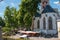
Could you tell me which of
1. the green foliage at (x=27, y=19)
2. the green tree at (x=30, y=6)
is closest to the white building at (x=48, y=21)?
the green foliage at (x=27, y=19)

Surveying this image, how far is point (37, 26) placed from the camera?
45.4 m

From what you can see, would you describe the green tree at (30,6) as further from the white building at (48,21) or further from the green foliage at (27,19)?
the white building at (48,21)

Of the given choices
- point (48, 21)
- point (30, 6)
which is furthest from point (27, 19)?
point (48, 21)

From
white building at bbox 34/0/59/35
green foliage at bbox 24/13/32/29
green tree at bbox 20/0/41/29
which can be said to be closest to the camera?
green tree at bbox 20/0/41/29

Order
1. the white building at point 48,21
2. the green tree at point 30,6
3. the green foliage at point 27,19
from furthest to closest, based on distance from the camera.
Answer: the green foliage at point 27,19 < the white building at point 48,21 < the green tree at point 30,6

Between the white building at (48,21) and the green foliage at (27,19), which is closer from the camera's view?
the white building at (48,21)

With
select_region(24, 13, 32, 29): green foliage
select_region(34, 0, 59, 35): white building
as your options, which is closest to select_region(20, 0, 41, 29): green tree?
select_region(24, 13, 32, 29): green foliage

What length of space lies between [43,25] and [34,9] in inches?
193

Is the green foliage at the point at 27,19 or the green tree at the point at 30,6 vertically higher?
the green tree at the point at 30,6

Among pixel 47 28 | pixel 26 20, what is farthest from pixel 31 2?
pixel 47 28

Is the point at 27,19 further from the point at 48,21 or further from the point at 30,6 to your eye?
the point at 48,21

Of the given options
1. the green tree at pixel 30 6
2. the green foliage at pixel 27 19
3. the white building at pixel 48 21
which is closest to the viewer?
the green tree at pixel 30 6

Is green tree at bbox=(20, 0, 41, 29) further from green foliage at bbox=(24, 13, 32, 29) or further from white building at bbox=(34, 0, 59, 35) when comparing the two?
white building at bbox=(34, 0, 59, 35)

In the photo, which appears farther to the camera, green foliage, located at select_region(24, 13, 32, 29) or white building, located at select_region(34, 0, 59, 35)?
green foliage, located at select_region(24, 13, 32, 29)
